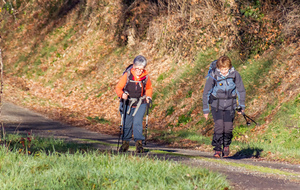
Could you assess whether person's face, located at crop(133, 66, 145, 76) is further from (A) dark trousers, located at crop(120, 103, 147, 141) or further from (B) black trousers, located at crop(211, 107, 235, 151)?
(B) black trousers, located at crop(211, 107, 235, 151)

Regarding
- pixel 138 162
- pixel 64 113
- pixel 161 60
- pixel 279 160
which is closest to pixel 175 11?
pixel 161 60

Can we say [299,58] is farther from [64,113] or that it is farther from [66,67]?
[66,67]

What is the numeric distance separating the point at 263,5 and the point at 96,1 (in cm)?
1612

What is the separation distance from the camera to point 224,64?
7391mm

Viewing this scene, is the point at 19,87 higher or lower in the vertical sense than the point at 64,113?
higher

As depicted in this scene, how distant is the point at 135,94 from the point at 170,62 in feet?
35.9

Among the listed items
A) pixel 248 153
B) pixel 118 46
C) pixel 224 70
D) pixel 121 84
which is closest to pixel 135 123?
pixel 121 84

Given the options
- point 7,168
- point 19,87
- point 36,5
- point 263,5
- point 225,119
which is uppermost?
point 36,5

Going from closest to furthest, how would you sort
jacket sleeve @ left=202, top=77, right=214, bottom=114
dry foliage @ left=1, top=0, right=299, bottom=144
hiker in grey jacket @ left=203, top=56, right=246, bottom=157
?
1. hiker in grey jacket @ left=203, top=56, right=246, bottom=157
2. jacket sleeve @ left=202, top=77, right=214, bottom=114
3. dry foliage @ left=1, top=0, right=299, bottom=144

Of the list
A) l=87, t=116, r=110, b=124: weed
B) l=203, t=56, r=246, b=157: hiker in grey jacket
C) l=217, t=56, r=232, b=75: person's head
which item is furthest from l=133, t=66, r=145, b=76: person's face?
l=87, t=116, r=110, b=124: weed

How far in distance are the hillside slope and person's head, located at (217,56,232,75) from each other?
2.61m

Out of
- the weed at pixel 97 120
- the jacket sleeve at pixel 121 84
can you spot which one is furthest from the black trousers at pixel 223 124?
the weed at pixel 97 120

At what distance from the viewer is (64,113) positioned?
1839 centimetres

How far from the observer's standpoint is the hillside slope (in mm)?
11945
